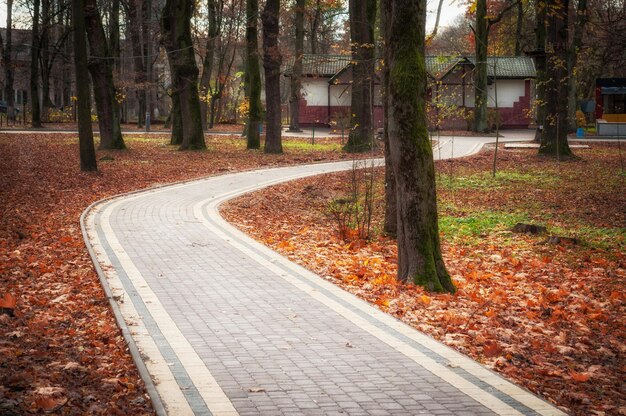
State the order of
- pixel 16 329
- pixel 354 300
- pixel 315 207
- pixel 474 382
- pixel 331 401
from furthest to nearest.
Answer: pixel 315 207, pixel 354 300, pixel 16 329, pixel 474 382, pixel 331 401

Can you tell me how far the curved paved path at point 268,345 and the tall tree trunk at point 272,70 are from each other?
20.1m

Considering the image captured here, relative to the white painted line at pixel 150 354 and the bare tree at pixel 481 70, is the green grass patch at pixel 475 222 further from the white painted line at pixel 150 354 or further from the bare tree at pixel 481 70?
the bare tree at pixel 481 70

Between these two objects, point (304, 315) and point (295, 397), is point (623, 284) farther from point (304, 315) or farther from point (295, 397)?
point (295, 397)

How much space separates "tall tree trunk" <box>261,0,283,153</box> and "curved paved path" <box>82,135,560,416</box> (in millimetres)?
20054

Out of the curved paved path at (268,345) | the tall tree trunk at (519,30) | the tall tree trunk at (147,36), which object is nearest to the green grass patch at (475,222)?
the curved paved path at (268,345)

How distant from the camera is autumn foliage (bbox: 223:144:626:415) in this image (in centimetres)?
734

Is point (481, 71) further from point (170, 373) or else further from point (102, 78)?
point (170, 373)

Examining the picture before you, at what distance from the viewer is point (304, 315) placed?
8.77 metres

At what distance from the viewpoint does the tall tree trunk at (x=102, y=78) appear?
1167 inches

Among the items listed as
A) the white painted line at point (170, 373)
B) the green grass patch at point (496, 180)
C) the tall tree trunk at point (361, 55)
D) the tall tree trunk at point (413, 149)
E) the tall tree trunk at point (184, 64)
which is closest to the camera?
the white painted line at point (170, 373)

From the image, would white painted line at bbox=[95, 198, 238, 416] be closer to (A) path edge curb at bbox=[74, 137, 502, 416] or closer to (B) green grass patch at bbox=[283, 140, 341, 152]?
(A) path edge curb at bbox=[74, 137, 502, 416]

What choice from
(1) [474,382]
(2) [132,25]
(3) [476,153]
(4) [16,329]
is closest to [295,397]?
(1) [474,382]

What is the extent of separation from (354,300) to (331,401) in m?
3.43

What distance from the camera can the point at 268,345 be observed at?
7.61 meters
